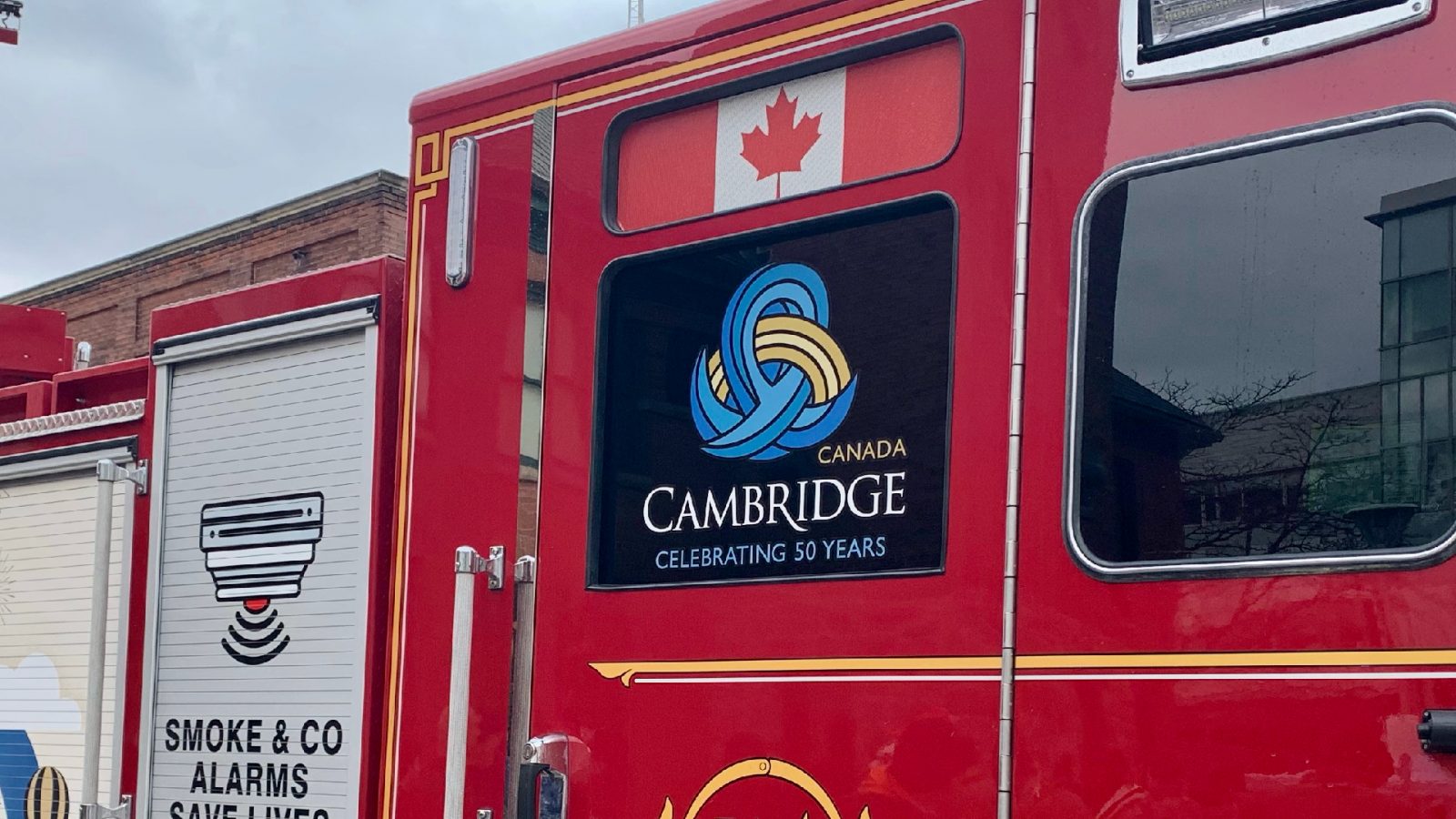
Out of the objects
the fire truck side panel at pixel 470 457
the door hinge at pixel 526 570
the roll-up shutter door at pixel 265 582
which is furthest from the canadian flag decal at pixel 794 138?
the roll-up shutter door at pixel 265 582

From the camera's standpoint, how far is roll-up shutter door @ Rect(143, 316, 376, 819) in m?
4.01

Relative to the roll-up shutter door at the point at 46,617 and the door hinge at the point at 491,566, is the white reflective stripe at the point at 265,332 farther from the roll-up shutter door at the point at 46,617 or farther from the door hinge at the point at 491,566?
the door hinge at the point at 491,566

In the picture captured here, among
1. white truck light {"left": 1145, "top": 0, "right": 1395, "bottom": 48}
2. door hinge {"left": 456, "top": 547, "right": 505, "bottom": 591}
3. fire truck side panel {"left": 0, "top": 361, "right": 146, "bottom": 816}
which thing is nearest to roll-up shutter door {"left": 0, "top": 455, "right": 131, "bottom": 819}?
fire truck side panel {"left": 0, "top": 361, "right": 146, "bottom": 816}

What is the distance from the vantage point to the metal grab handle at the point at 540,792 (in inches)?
134

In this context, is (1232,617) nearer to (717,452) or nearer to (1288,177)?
(1288,177)

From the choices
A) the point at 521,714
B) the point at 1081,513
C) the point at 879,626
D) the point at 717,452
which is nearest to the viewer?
the point at 1081,513

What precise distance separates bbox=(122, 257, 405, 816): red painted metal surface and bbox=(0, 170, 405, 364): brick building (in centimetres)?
1919

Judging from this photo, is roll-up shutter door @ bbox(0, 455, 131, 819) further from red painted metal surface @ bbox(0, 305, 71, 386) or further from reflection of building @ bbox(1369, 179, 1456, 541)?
reflection of building @ bbox(1369, 179, 1456, 541)

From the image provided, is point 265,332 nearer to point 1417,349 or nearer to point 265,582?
point 265,582

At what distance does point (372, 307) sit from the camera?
411 centimetres

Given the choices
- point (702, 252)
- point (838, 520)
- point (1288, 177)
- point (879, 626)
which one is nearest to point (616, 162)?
point (702, 252)

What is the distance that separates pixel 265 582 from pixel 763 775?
1.66 meters

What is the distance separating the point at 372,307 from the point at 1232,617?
2333mm

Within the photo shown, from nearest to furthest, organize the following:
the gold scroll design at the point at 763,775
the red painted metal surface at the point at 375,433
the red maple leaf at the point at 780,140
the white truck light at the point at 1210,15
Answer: the white truck light at the point at 1210,15, the gold scroll design at the point at 763,775, the red maple leaf at the point at 780,140, the red painted metal surface at the point at 375,433
